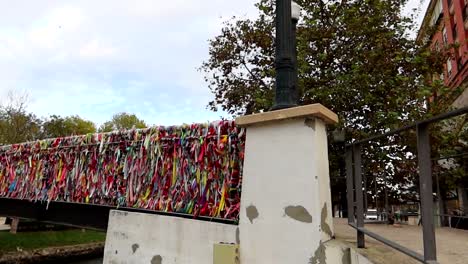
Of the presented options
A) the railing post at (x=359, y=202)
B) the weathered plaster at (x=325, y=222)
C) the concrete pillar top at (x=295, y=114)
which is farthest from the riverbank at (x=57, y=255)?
the railing post at (x=359, y=202)

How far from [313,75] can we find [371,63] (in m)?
1.24

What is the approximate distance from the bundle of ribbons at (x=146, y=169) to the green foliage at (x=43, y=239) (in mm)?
12786

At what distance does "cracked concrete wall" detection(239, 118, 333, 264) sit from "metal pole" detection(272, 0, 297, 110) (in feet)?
0.94

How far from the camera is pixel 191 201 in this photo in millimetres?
4332

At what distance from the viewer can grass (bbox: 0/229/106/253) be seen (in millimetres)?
17141

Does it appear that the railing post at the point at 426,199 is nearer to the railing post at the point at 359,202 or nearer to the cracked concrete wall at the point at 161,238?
the railing post at the point at 359,202

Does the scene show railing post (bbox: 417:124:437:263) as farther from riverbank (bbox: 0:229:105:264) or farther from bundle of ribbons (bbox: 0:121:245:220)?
riverbank (bbox: 0:229:105:264)

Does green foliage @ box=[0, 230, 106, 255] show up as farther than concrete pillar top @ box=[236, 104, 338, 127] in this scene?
Yes

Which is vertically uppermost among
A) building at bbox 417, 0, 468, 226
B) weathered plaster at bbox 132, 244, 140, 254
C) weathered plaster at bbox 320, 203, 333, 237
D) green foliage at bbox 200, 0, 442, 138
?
building at bbox 417, 0, 468, 226

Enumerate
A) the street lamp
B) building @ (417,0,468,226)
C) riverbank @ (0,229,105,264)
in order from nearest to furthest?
the street lamp → building @ (417,0,468,226) → riverbank @ (0,229,105,264)

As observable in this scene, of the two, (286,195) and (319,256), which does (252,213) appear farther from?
(319,256)

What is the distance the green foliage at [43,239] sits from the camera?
17141 mm

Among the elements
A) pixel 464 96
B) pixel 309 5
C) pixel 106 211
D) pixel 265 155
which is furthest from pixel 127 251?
pixel 464 96

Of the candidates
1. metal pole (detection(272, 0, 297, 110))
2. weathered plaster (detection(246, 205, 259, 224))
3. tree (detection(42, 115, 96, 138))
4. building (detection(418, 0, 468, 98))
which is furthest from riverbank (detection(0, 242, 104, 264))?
building (detection(418, 0, 468, 98))
